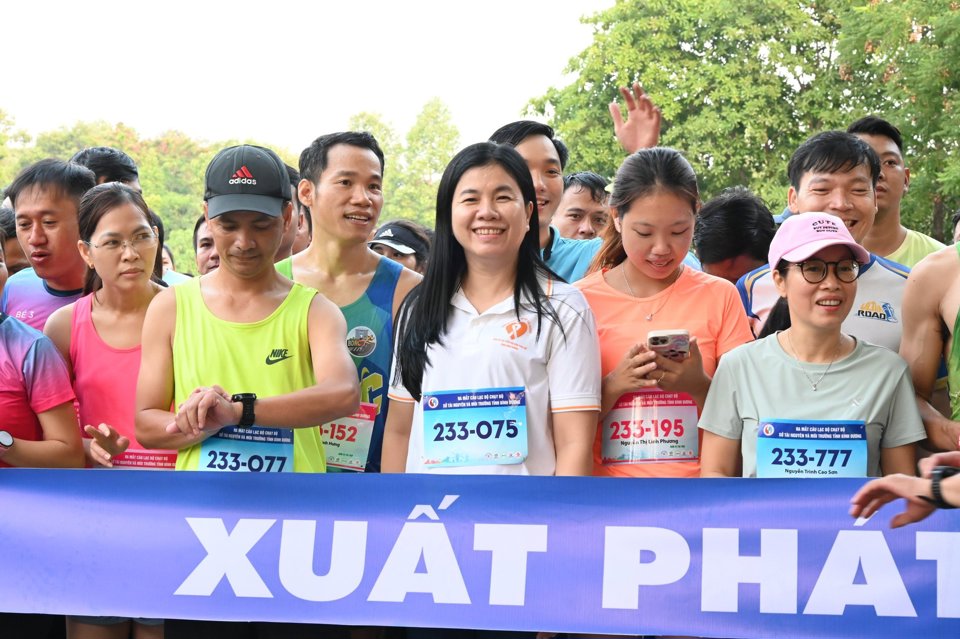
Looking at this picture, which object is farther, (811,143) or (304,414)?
(811,143)

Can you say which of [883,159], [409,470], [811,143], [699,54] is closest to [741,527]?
[409,470]

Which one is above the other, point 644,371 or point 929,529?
point 644,371

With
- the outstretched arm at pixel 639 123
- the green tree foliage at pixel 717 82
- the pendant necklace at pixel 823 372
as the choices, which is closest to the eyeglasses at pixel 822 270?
the pendant necklace at pixel 823 372

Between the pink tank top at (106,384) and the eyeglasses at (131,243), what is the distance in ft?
1.17

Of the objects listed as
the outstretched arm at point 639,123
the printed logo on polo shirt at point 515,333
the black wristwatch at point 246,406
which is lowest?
the black wristwatch at point 246,406

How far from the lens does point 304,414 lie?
4.21 meters

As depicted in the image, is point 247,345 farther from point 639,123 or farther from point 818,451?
point 639,123

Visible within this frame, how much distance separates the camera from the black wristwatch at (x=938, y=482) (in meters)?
3.26

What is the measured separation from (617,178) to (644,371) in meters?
1.00

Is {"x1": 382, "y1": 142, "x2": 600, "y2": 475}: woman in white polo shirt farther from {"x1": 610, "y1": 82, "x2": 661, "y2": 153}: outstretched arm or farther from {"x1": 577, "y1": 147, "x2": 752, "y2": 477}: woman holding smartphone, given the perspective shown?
{"x1": 610, "y1": 82, "x2": 661, "y2": 153}: outstretched arm

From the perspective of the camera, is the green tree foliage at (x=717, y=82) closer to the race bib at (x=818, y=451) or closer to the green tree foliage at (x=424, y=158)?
the green tree foliage at (x=424, y=158)

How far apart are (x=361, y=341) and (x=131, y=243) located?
1.02 meters

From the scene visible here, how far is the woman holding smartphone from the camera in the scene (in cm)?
428

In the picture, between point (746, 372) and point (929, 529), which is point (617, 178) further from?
point (929, 529)
